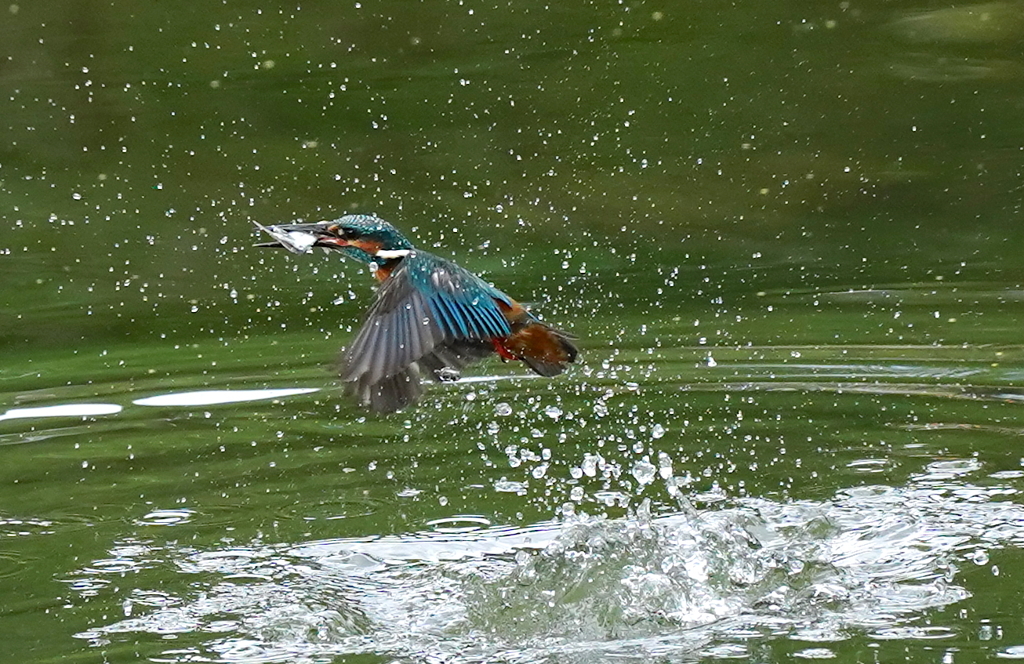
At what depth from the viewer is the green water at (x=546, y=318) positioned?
134 inches

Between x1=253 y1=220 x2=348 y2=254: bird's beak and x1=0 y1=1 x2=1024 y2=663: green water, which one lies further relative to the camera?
x1=253 y1=220 x2=348 y2=254: bird's beak

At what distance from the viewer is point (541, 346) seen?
12.4 feet

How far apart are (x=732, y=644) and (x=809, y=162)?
3383mm

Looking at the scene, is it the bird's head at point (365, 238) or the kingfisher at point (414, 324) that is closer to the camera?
the kingfisher at point (414, 324)

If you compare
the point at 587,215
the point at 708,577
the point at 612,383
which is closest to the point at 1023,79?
the point at 587,215

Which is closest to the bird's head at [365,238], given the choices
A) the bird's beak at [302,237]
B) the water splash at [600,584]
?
the bird's beak at [302,237]

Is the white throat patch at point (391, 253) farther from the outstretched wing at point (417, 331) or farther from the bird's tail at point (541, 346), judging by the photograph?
the bird's tail at point (541, 346)

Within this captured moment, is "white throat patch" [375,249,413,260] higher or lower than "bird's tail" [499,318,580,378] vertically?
higher

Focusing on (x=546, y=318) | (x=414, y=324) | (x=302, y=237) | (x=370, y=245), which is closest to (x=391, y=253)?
(x=370, y=245)

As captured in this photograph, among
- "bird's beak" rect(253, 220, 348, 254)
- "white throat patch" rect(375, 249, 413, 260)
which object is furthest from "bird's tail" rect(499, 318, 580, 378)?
"bird's beak" rect(253, 220, 348, 254)

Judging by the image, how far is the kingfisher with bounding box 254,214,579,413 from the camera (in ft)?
11.1

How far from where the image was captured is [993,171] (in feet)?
20.4

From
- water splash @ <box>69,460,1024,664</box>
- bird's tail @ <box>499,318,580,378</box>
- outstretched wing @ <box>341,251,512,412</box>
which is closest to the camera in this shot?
water splash @ <box>69,460,1024,664</box>

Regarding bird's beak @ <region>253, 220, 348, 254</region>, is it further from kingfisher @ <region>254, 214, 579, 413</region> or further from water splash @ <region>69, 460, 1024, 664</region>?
water splash @ <region>69, 460, 1024, 664</region>
